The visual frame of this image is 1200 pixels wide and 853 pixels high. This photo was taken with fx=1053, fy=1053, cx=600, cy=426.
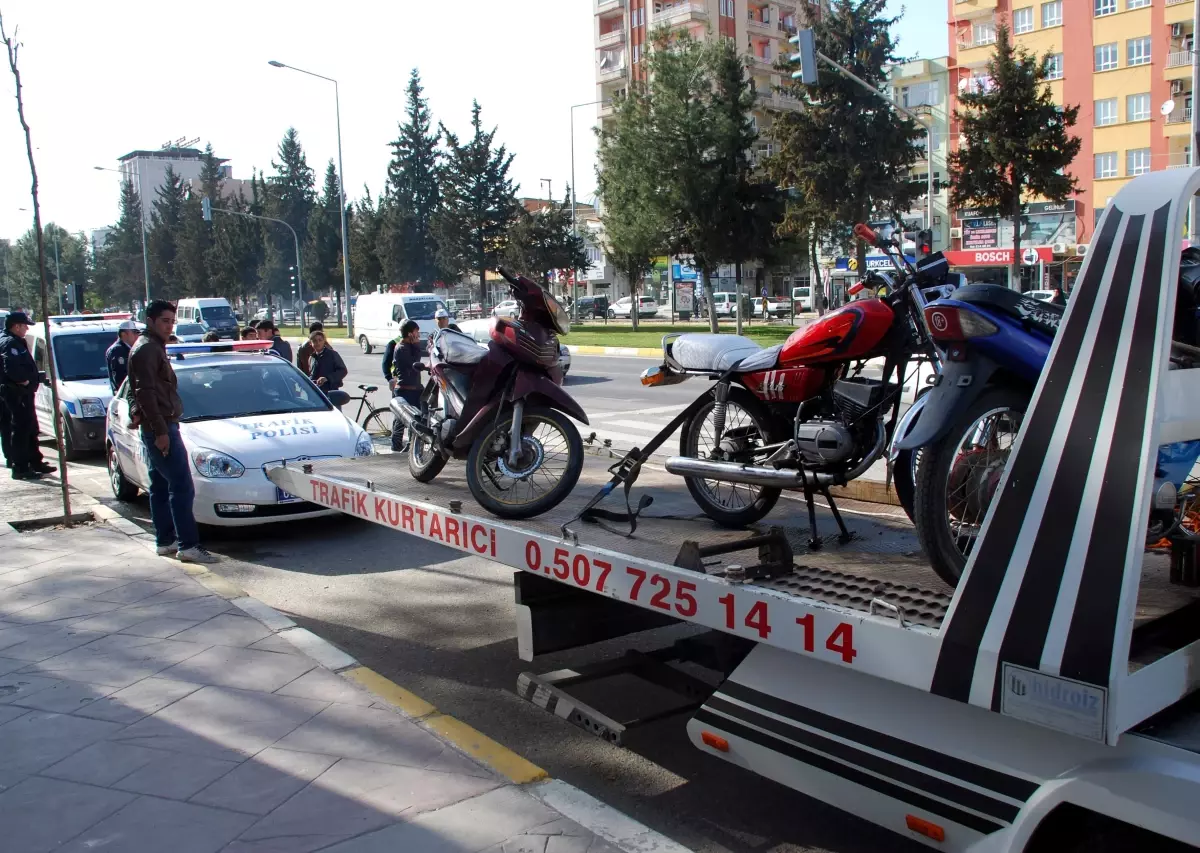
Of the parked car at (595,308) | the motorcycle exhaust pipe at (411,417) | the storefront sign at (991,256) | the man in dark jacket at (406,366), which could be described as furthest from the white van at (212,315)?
the motorcycle exhaust pipe at (411,417)

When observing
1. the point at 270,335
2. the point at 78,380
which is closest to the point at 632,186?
the point at 270,335

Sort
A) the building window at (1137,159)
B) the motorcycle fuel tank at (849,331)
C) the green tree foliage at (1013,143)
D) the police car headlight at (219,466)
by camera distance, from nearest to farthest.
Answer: the motorcycle fuel tank at (849,331)
the police car headlight at (219,466)
the green tree foliage at (1013,143)
the building window at (1137,159)

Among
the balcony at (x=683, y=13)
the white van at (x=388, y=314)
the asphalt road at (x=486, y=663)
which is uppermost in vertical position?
the balcony at (x=683, y=13)

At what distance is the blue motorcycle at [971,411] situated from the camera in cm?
353

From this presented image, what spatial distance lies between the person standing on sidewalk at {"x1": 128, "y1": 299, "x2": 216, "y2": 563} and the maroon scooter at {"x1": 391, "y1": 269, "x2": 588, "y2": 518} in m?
2.46

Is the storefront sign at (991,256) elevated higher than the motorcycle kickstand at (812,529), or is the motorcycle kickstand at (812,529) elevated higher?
the storefront sign at (991,256)

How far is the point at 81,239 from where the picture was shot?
97.1 m

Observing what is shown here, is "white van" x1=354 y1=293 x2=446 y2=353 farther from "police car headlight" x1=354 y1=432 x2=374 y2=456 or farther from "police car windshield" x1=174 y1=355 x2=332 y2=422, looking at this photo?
"police car headlight" x1=354 y1=432 x2=374 y2=456

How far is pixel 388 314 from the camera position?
113 feet

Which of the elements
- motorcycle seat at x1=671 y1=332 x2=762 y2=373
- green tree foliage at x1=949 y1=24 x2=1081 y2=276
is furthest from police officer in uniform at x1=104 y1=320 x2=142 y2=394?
green tree foliage at x1=949 y1=24 x2=1081 y2=276

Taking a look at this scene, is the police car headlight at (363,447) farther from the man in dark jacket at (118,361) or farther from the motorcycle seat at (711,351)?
→ the motorcycle seat at (711,351)

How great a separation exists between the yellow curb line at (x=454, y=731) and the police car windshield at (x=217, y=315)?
4175 cm

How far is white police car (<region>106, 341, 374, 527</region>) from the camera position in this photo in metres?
8.20

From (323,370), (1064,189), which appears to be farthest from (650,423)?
(1064,189)
